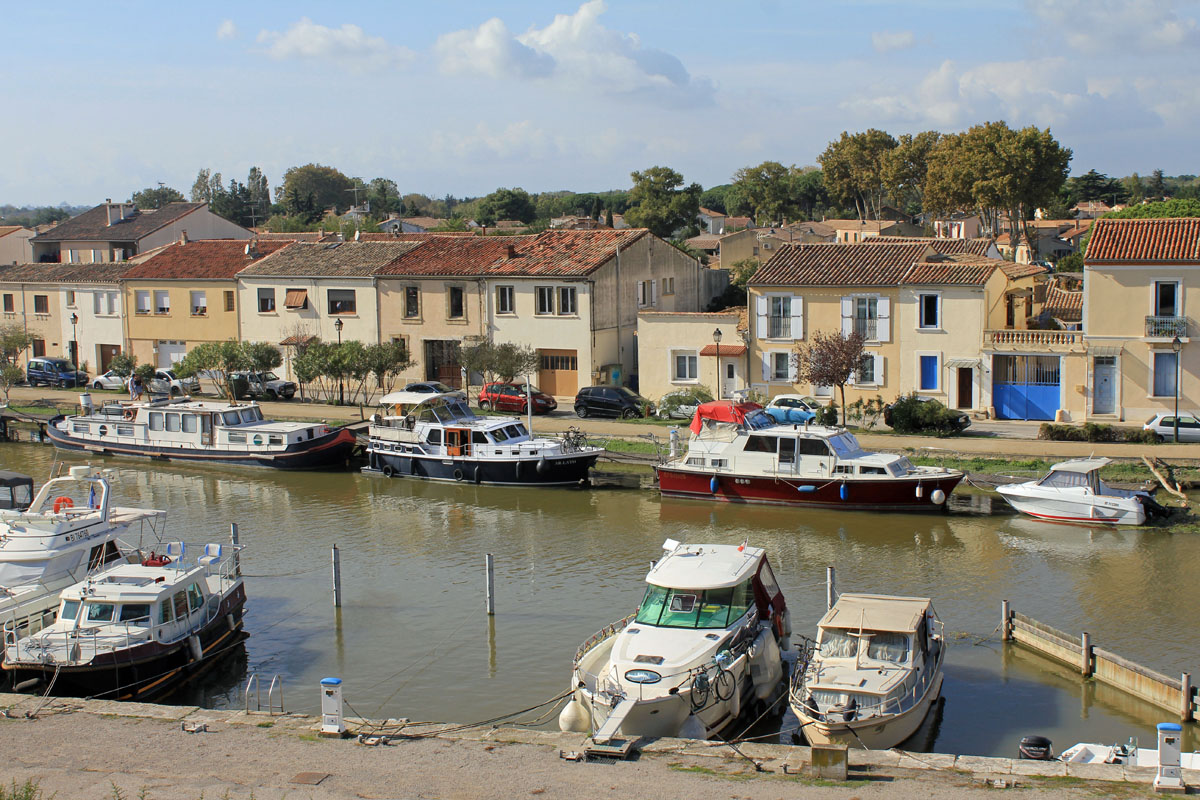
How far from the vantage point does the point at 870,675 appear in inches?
676

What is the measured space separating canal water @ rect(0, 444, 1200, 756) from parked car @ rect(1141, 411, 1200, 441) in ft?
21.9

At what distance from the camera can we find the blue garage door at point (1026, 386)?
3912 centimetres

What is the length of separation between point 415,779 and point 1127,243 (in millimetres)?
31084

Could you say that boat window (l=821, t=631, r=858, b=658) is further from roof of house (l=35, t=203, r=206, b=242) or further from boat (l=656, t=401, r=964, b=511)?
roof of house (l=35, t=203, r=206, b=242)

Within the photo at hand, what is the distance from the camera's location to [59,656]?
19.1 metres

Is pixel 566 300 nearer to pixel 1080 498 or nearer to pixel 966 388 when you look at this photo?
pixel 966 388

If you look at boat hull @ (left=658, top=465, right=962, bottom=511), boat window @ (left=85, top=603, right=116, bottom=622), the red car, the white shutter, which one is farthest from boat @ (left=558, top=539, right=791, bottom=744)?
the red car

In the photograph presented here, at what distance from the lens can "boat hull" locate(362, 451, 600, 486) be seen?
3491cm

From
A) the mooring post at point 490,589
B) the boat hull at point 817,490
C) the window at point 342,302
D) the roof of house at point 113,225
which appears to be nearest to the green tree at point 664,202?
the roof of house at point 113,225

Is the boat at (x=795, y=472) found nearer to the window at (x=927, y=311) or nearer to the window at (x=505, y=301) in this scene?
the window at (x=927, y=311)

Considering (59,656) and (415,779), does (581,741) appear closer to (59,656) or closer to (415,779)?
(415,779)

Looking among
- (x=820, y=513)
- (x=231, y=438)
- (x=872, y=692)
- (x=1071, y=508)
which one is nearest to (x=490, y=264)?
(x=231, y=438)

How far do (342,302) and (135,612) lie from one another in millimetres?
32731

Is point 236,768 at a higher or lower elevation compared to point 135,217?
lower
